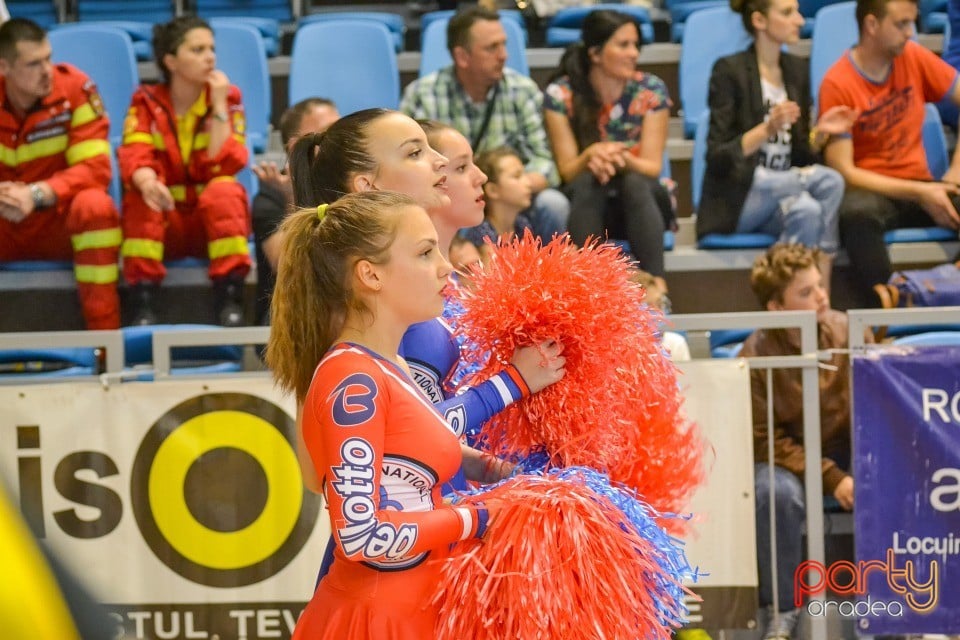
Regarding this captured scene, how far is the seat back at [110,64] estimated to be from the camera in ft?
20.9

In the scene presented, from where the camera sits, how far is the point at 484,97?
565 cm

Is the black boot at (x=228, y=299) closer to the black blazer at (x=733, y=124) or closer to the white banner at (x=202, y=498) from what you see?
the white banner at (x=202, y=498)

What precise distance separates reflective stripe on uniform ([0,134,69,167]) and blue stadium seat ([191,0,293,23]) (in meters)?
2.33

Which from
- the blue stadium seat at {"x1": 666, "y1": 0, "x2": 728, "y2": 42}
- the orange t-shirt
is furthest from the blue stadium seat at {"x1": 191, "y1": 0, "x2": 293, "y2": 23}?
the orange t-shirt

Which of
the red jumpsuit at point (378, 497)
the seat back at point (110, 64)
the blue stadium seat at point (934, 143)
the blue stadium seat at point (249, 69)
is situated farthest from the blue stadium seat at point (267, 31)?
the red jumpsuit at point (378, 497)

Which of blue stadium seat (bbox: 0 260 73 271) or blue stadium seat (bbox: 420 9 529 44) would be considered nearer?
blue stadium seat (bbox: 0 260 73 271)

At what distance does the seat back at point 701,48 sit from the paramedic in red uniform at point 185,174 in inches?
89.9

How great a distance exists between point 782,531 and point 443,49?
344 cm

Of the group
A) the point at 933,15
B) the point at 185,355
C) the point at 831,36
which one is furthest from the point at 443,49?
the point at 933,15

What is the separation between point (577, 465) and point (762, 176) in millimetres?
3466

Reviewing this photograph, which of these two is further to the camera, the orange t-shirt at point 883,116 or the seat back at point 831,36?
the seat back at point 831,36

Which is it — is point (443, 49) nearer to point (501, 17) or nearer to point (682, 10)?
point (501, 17)

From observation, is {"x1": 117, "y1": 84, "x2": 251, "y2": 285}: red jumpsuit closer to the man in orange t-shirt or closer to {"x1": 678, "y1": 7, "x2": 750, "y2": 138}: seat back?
{"x1": 678, "y1": 7, "x2": 750, "y2": 138}: seat back

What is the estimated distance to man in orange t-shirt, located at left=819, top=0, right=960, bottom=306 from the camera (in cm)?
561
